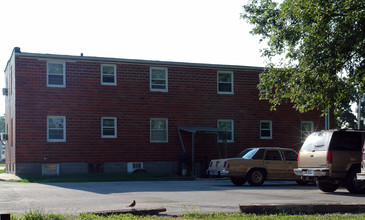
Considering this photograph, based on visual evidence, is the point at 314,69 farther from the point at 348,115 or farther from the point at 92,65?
the point at 348,115

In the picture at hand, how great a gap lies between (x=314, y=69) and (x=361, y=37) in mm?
2313

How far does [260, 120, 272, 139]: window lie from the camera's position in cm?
3331

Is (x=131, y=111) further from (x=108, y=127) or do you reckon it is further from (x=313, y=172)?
(x=313, y=172)

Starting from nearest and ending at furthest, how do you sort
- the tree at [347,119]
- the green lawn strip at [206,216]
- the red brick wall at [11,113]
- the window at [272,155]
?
the green lawn strip at [206,216] → the window at [272,155] → the red brick wall at [11,113] → the tree at [347,119]

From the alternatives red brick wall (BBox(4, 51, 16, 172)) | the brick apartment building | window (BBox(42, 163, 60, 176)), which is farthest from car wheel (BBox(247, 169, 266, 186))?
red brick wall (BBox(4, 51, 16, 172))

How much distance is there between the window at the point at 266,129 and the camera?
109ft

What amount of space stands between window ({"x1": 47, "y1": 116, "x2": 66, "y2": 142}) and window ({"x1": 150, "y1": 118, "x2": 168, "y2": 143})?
5.17 meters

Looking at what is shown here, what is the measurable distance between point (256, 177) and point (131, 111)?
37.6ft

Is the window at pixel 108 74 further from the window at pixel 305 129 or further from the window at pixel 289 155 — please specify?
the window at pixel 305 129

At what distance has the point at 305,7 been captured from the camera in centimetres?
1884

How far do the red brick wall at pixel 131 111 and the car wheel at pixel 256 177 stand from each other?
10.9 m

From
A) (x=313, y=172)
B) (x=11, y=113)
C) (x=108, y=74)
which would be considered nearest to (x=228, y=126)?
(x=108, y=74)

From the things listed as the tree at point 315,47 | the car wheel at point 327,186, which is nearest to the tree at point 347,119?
the tree at point 315,47

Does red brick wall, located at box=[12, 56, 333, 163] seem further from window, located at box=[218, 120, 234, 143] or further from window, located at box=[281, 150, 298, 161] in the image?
window, located at box=[281, 150, 298, 161]
